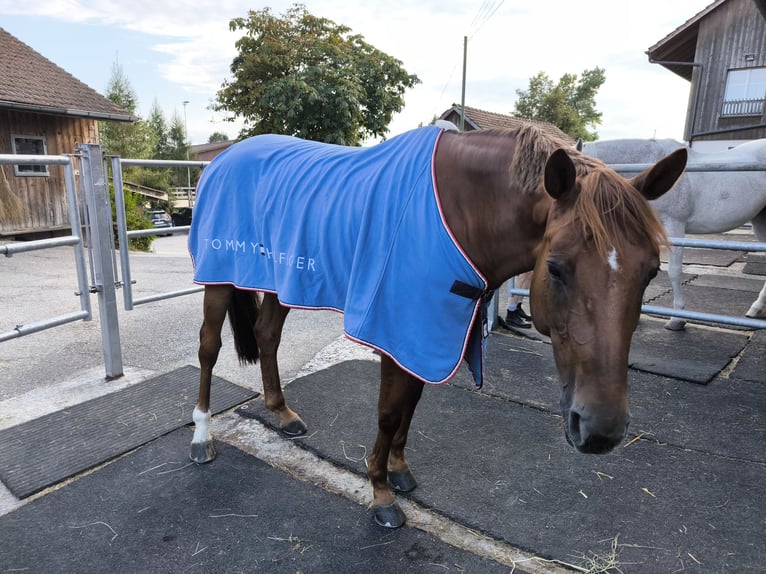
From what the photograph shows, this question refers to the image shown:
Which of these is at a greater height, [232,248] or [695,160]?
[695,160]

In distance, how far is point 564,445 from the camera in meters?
2.57

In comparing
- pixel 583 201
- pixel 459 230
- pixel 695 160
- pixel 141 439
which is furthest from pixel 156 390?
pixel 695 160

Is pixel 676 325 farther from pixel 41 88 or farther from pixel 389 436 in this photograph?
pixel 41 88

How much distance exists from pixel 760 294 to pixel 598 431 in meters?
4.69

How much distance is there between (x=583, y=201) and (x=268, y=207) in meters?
1.43

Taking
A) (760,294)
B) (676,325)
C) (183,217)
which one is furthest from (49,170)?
(760,294)

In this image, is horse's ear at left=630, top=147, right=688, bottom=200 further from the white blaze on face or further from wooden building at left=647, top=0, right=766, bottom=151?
wooden building at left=647, top=0, right=766, bottom=151

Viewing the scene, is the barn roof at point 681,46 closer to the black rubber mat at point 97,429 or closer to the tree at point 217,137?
the black rubber mat at point 97,429

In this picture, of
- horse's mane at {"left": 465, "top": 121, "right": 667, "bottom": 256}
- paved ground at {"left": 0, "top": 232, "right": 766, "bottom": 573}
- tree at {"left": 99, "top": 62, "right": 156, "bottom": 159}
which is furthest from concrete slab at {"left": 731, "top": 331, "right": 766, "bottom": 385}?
tree at {"left": 99, "top": 62, "right": 156, "bottom": 159}

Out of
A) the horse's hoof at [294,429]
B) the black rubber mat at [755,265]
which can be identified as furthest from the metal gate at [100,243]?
the black rubber mat at [755,265]

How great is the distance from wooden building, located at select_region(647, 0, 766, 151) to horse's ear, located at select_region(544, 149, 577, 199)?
17109mm

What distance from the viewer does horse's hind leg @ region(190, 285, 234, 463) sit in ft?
7.85

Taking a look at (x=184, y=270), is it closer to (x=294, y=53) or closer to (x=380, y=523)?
(x=380, y=523)

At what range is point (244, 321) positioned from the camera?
284 centimetres
